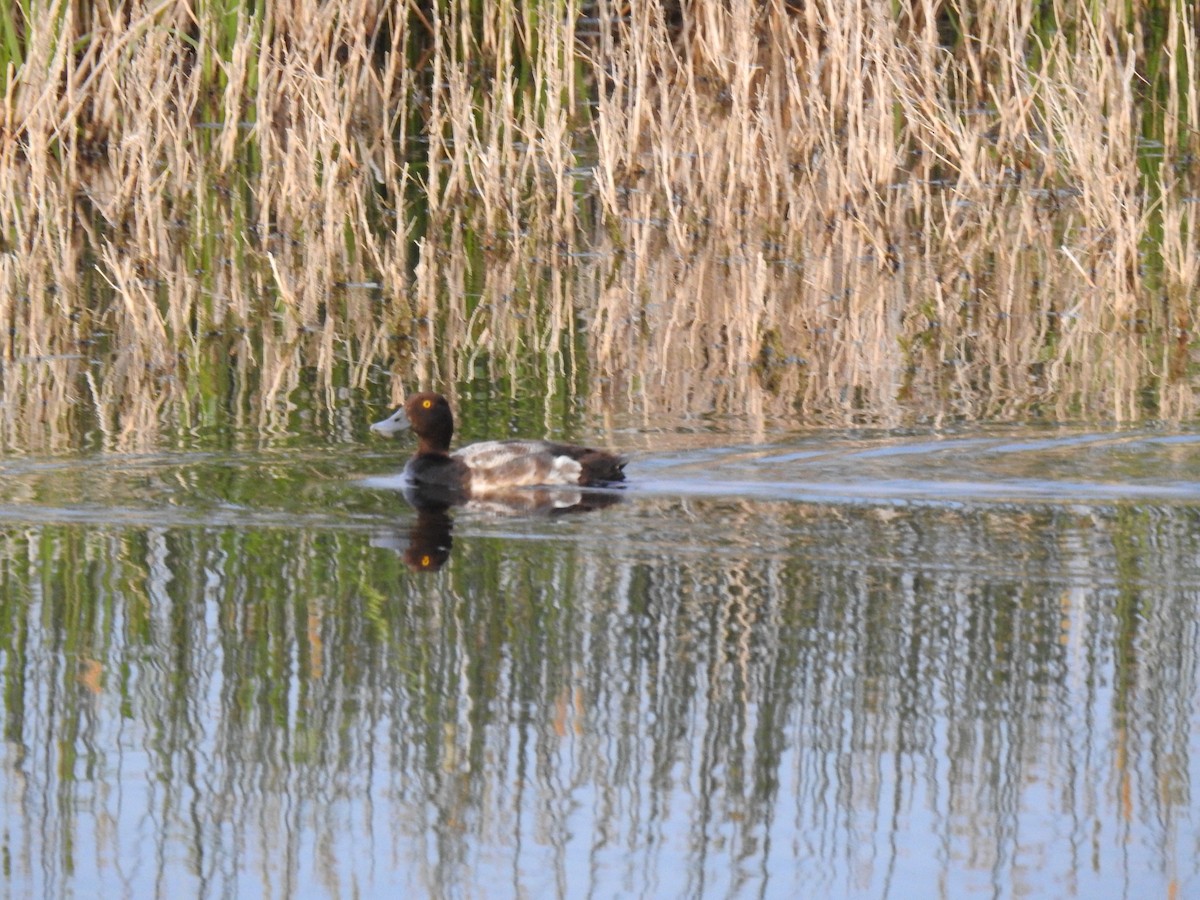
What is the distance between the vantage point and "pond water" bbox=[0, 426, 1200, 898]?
16.0ft

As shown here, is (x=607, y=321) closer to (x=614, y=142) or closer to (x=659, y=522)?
(x=614, y=142)

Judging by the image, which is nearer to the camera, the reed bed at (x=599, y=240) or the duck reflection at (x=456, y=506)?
the duck reflection at (x=456, y=506)

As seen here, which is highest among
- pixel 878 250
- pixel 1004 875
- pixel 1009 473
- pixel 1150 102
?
pixel 1150 102

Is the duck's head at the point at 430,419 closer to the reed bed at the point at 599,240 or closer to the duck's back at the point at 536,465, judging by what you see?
the duck's back at the point at 536,465

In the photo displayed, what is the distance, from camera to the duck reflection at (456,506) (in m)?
7.81

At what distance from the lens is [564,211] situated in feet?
48.7

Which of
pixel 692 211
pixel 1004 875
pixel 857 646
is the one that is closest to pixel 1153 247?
pixel 692 211

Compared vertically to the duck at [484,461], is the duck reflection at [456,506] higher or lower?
lower

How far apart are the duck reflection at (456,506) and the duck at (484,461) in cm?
5

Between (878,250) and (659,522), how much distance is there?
6.24m

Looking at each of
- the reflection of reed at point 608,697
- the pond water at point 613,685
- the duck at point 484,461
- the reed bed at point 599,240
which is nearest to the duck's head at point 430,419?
the duck at point 484,461

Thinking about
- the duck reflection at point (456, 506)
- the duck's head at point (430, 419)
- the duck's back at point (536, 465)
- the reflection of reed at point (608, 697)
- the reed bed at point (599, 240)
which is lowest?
the reflection of reed at point (608, 697)

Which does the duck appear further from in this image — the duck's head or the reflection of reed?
the reflection of reed

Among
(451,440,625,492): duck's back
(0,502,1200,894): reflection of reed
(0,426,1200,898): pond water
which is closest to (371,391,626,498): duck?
(451,440,625,492): duck's back
